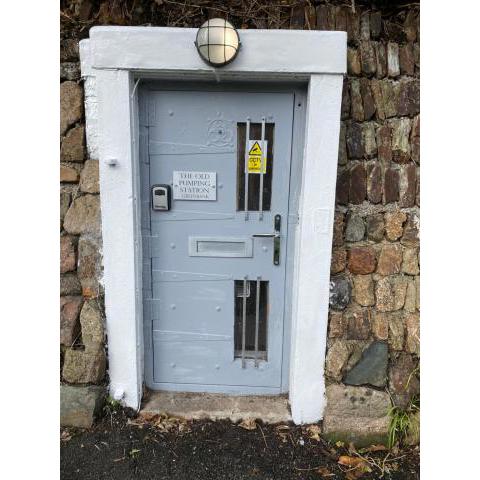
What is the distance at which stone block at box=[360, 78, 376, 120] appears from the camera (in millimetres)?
Result: 2215

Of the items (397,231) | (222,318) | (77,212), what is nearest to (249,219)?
(222,318)

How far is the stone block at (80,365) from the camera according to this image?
2.34m

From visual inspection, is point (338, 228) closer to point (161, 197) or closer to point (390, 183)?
point (390, 183)

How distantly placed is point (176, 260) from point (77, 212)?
72cm

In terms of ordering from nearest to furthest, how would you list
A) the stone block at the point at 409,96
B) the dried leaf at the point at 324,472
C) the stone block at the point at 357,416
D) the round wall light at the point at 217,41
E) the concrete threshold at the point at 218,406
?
the round wall light at the point at 217,41, the dried leaf at the point at 324,472, the stone block at the point at 409,96, the stone block at the point at 357,416, the concrete threshold at the point at 218,406

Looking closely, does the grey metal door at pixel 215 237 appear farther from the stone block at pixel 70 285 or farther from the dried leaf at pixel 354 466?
the dried leaf at pixel 354 466

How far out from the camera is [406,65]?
7.29ft

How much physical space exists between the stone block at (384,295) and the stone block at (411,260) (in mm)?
157

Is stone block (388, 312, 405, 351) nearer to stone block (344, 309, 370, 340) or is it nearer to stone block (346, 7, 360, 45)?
stone block (344, 309, 370, 340)

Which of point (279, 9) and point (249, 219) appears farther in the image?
point (249, 219)

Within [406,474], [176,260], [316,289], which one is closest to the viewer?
[406,474]

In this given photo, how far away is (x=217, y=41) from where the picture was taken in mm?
1967

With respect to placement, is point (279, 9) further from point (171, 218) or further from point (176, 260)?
point (176, 260)

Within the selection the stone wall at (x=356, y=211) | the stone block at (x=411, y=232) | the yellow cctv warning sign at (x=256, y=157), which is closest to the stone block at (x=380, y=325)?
the stone wall at (x=356, y=211)
